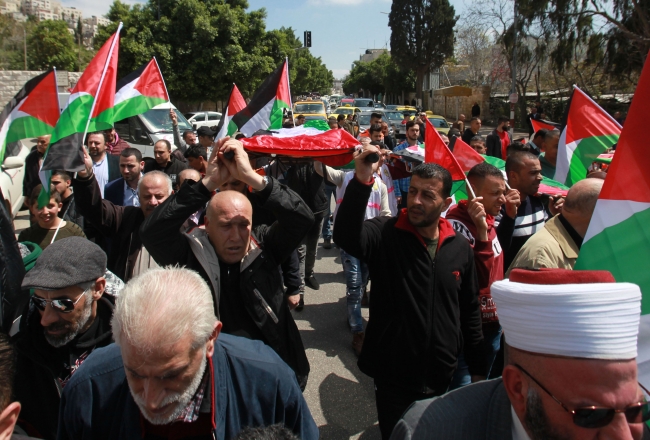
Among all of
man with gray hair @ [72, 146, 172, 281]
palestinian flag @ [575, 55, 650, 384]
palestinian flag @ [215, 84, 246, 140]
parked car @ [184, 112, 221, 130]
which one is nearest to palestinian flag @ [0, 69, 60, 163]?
man with gray hair @ [72, 146, 172, 281]

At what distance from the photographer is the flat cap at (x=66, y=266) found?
7.03 ft

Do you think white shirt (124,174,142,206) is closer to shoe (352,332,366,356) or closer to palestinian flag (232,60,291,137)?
palestinian flag (232,60,291,137)

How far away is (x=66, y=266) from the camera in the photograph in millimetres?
2209

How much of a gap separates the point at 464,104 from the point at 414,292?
42.2 metres

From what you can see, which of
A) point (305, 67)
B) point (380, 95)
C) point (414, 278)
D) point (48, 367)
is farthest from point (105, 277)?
point (380, 95)

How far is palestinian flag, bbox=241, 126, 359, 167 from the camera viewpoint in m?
3.20

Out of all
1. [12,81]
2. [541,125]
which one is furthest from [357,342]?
[12,81]

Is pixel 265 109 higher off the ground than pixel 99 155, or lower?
higher

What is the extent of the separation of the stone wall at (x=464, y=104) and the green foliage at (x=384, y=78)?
32.3ft

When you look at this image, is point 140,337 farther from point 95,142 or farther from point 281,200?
point 95,142

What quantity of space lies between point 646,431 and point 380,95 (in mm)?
80439

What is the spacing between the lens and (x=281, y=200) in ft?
8.50

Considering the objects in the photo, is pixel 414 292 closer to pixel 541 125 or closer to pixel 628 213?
pixel 628 213

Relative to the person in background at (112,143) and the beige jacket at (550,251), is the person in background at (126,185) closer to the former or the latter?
the person in background at (112,143)
